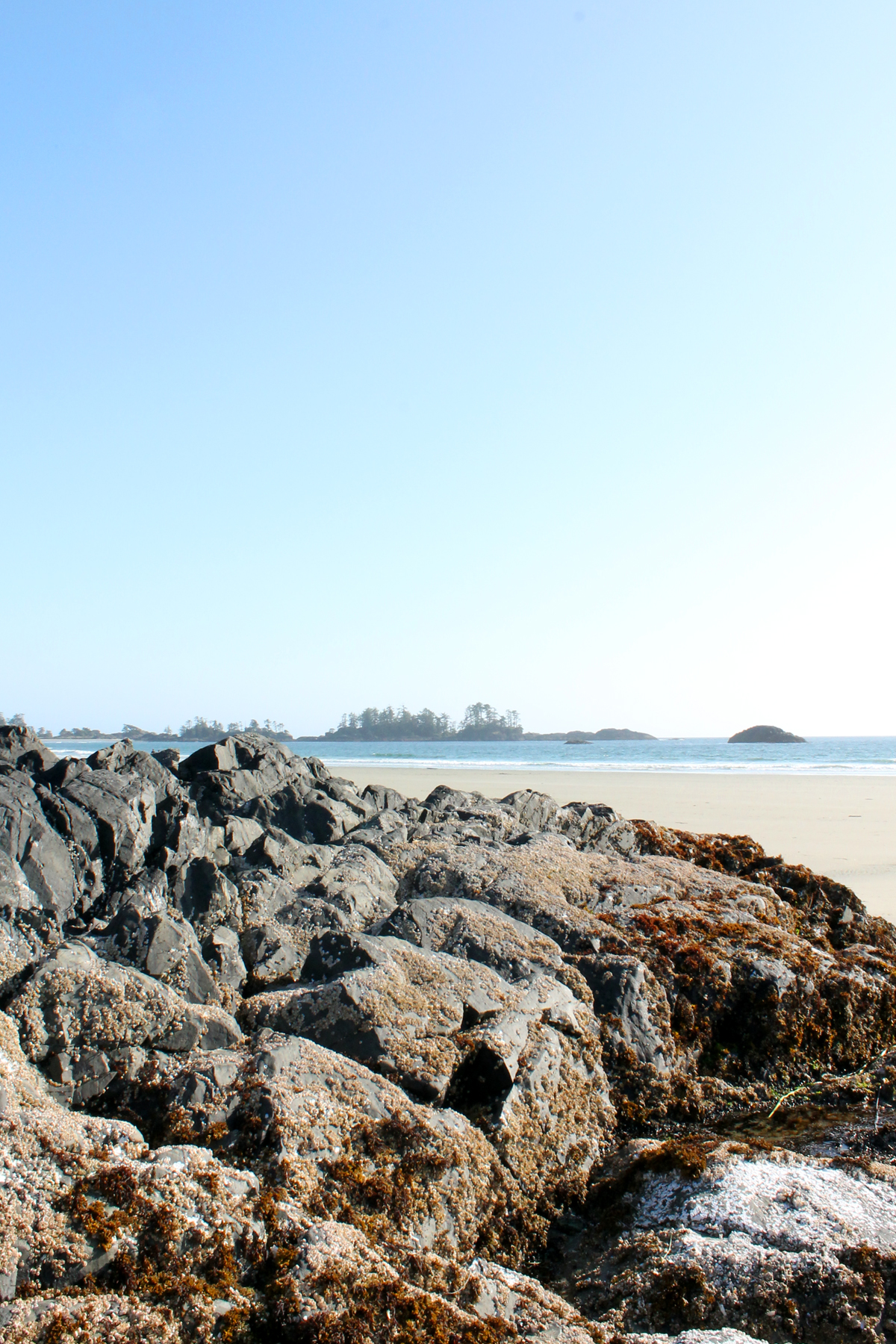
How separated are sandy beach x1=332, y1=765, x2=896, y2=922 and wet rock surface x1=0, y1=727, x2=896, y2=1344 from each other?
4118mm

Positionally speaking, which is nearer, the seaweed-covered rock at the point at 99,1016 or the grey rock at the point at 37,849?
the seaweed-covered rock at the point at 99,1016

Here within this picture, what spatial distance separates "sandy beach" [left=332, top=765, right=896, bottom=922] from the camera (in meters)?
10.9

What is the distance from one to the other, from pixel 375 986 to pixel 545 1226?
119 centimetres

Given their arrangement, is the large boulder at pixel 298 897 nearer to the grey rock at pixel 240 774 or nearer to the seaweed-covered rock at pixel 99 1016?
the grey rock at pixel 240 774

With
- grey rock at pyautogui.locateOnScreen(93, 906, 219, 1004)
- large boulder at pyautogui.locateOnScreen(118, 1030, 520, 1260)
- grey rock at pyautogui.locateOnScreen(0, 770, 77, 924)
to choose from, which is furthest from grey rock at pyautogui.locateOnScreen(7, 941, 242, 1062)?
grey rock at pyautogui.locateOnScreen(0, 770, 77, 924)

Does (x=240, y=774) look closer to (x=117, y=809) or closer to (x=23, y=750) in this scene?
(x=23, y=750)

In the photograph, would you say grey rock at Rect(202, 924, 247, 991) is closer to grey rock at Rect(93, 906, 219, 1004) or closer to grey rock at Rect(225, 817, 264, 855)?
grey rock at Rect(93, 906, 219, 1004)

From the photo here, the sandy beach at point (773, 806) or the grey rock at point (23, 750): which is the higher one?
the grey rock at point (23, 750)

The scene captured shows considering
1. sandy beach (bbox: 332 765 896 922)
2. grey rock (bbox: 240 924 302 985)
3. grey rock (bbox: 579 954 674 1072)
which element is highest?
grey rock (bbox: 240 924 302 985)

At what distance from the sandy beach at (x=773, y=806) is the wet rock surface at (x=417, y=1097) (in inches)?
162

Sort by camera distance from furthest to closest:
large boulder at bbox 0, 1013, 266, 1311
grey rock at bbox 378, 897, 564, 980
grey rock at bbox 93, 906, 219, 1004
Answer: grey rock at bbox 378, 897, 564, 980
grey rock at bbox 93, 906, 219, 1004
large boulder at bbox 0, 1013, 266, 1311

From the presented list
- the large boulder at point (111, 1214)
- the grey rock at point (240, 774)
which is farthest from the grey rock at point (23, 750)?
the large boulder at point (111, 1214)

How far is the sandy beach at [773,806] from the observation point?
35.7 feet

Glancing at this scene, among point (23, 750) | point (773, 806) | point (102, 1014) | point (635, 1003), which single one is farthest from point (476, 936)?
point (773, 806)
